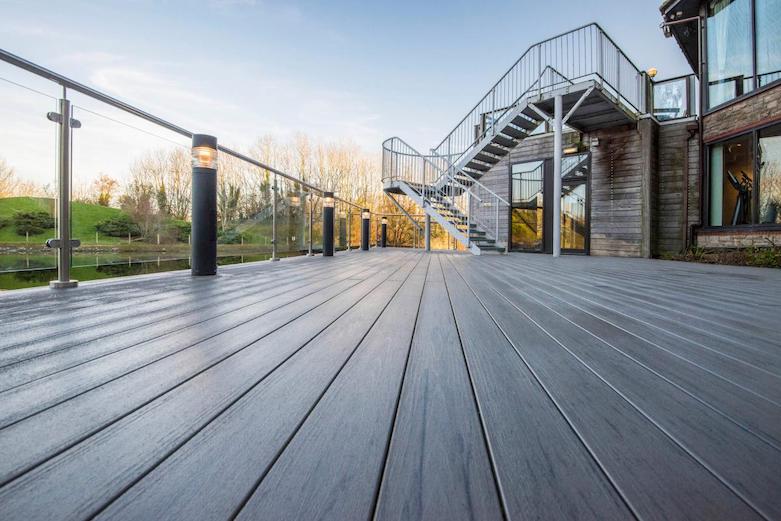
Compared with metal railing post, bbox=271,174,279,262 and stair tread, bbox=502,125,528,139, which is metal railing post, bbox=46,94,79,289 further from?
stair tread, bbox=502,125,528,139

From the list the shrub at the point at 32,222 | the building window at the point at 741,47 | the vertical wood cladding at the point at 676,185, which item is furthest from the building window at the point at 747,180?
the shrub at the point at 32,222

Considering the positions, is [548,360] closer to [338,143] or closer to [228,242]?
[228,242]

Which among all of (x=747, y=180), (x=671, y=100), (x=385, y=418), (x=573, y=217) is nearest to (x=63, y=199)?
(x=385, y=418)

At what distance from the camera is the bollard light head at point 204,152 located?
3.15 meters

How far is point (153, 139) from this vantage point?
10.0 feet

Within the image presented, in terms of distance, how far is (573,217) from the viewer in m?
8.28

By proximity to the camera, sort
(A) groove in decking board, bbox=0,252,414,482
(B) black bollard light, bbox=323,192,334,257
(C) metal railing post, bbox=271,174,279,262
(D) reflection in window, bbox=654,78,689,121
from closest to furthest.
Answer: (A) groove in decking board, bbox=0,252,414,482 < (C) metal railing post, bbox=271,174,279,262 < (B) black bollard light, bbox=323,192,334,257 < (D) reflection in window, bbox=654,78,689,121

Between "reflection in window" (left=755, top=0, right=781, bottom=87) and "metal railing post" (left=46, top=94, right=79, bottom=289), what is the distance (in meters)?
8.49

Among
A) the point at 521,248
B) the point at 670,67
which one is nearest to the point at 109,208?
the point at 521,248

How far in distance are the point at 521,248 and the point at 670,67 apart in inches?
260

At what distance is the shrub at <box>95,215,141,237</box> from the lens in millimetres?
2730

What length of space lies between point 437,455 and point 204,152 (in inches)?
131

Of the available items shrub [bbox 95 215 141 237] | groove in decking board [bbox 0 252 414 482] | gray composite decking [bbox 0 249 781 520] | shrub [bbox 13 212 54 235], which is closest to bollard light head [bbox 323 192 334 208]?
shrub [bbox 95 215 141 237]

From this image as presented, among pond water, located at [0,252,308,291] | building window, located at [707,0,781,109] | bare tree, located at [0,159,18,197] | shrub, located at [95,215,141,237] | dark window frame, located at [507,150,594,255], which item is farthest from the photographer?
dark window frame, located at [507,150,594,255]
